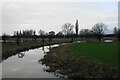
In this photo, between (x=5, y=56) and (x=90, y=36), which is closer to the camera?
(x=5, y=56)

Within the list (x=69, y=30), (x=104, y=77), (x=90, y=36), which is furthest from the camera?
(x=69, y=30)

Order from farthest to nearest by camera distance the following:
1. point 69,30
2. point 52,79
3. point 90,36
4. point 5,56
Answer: point 69,30
point 90,36
point 5,56
point 52,79

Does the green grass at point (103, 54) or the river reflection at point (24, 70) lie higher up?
the green grass at point (103, 54)

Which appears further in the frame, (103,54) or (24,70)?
(103,54)

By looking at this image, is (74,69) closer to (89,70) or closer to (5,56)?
(89,70)

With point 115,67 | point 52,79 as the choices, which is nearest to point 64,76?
point 52,79

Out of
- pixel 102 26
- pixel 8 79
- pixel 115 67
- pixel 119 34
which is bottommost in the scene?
pixel 8 79

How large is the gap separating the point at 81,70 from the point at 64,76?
191 cm

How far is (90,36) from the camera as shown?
97.0 metres

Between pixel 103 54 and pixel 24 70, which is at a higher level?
pixel 103 54

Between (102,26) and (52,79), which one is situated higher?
(102,26)

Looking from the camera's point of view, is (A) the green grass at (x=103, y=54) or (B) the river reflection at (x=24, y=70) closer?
(B) the river reflection at (x=24, y=70)

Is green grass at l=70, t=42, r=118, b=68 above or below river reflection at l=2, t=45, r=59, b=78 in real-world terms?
above

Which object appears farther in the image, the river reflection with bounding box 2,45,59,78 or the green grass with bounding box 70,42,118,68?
the green grass with bounding box 70,42,118,68
